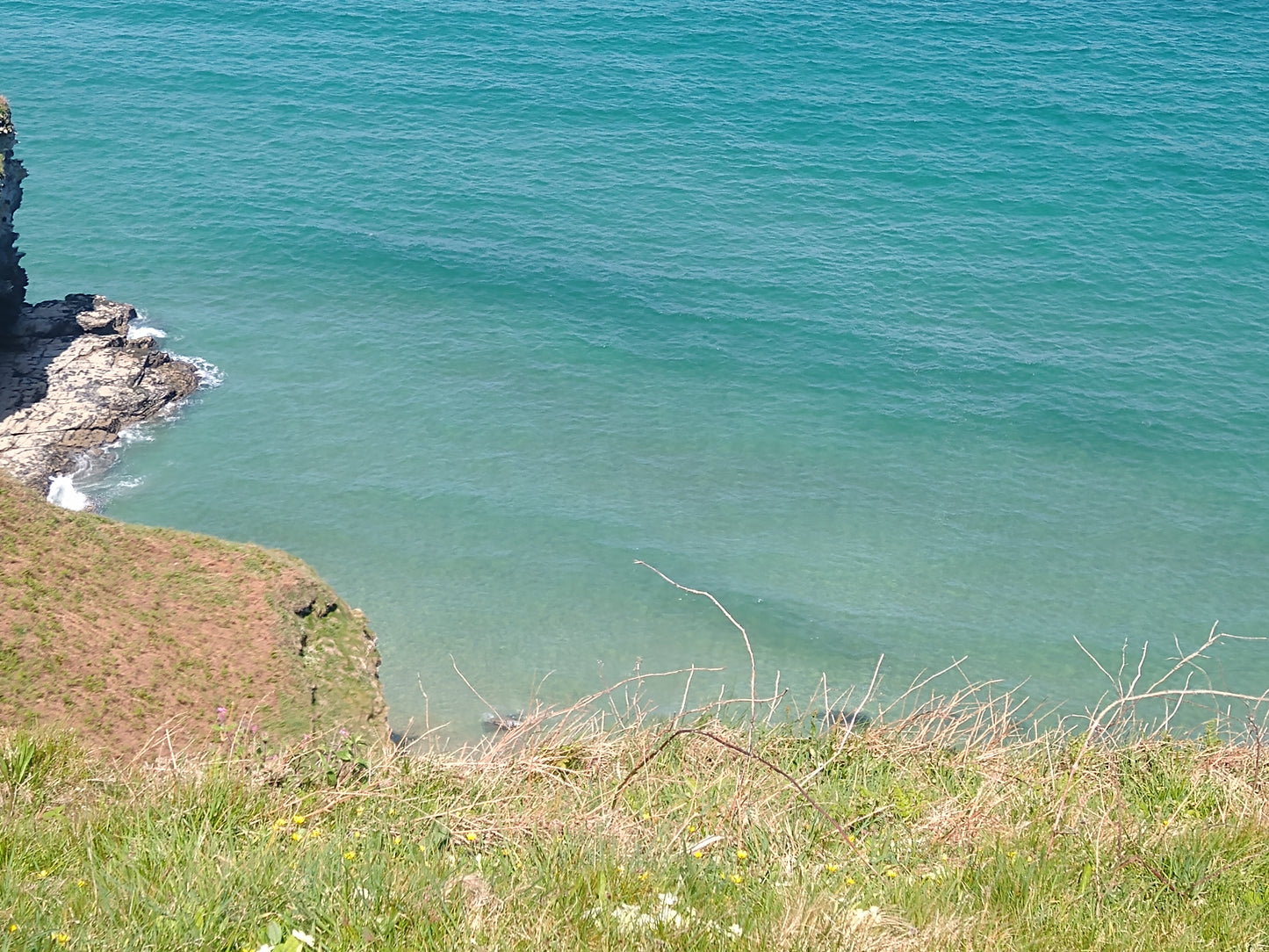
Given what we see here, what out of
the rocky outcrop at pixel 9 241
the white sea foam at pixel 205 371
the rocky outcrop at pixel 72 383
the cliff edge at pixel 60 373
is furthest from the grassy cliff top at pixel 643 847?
the rocky outcrop at pixel 9 241

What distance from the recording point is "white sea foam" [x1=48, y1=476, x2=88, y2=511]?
32531 millimetres

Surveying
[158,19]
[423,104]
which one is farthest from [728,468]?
[158,19]

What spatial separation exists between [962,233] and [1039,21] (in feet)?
80.3

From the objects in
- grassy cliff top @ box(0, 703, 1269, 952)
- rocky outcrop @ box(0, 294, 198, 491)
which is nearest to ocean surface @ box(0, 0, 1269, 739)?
rocky outcrop @ box(0, 294, 198, 491)

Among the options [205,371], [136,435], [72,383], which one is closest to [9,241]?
[72,383]

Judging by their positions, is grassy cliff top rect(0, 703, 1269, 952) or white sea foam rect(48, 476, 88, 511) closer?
grassy cliff top rect(0, 703, 1269, 952)

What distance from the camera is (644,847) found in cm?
786

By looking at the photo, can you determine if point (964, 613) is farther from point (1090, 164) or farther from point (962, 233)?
point (1090, 164)

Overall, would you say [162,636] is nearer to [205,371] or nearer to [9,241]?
[205,371]

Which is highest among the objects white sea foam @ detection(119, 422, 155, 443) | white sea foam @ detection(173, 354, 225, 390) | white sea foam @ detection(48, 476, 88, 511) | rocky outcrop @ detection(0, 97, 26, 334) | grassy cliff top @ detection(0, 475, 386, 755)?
rocky outcrop @ detection(0, 97, 26, 334)

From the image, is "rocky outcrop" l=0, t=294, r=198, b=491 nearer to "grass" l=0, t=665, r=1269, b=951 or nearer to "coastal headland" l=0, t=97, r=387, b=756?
"coastal headland" l=0, t=97, r=387, b=756

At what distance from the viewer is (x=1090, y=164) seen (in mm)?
52000

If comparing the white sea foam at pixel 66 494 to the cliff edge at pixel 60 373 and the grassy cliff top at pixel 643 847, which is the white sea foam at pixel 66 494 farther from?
the grassy cliff top at pixel 643 847

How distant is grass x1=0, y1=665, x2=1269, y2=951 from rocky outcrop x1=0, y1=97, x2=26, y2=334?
3167 centimetres
